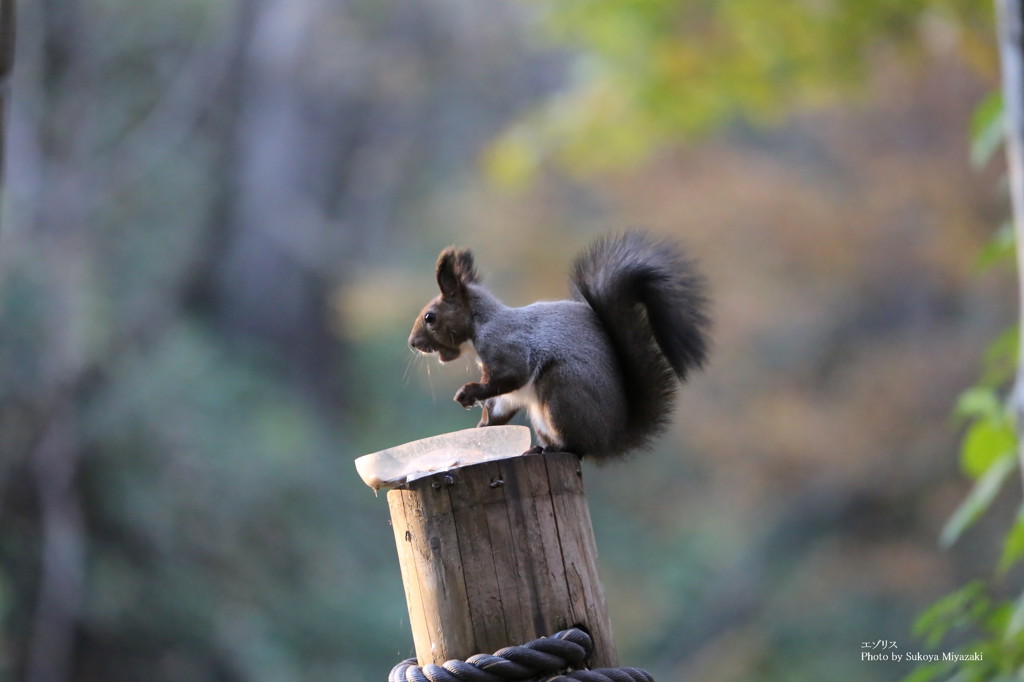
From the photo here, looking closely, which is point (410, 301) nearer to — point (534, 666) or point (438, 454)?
point (438, 454)

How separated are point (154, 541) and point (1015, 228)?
18.4 ft

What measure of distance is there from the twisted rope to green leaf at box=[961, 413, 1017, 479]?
100 centimetres

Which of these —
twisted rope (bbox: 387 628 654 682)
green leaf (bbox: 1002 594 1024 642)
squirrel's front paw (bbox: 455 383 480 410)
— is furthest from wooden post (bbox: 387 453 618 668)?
green leaf (bbox: 1002 594 1024 642)

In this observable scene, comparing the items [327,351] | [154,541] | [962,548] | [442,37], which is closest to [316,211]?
[327,351]

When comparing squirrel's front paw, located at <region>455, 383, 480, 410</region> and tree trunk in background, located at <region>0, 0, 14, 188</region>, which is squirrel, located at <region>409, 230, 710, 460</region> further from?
tree trunk in background, located at <region>0, 0, 14, 188</region>

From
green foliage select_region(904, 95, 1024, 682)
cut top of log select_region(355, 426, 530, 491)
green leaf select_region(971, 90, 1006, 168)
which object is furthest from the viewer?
green leaf select_region(971, 90, 1006, 168)

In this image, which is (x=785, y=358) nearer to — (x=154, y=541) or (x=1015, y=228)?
(x=154, y=541)

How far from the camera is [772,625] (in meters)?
8.37

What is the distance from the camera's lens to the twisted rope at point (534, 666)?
148 cm

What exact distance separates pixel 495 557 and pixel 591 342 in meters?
0.59

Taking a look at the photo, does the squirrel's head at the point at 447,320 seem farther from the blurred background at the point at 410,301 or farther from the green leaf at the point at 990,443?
the blurred background at the point at 410,301

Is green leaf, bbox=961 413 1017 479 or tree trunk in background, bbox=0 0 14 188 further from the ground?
tree trunk in background, bbox=0 0 14 188

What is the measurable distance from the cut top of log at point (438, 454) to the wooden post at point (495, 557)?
6 cm

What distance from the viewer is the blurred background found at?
20.0 ft
